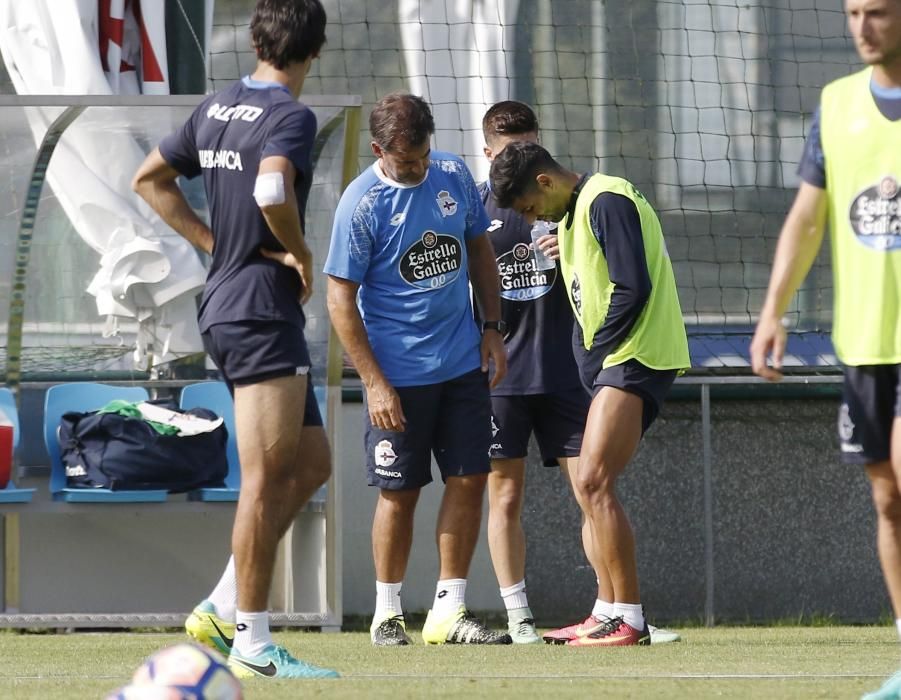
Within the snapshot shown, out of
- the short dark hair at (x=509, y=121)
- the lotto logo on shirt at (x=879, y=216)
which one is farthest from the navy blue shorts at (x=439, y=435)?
the lotto logo on shirt at (x=879, y=216)

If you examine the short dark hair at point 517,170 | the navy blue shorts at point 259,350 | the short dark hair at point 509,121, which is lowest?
the navy blue shorts at point 259,350

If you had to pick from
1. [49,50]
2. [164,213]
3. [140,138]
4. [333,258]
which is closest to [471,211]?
[333,258]

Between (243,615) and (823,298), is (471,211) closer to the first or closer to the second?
(243,615)

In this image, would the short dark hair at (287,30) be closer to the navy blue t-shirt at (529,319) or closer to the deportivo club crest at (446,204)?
the deportivo club crest at (446,204)

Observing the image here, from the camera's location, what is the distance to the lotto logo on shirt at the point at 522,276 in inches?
275

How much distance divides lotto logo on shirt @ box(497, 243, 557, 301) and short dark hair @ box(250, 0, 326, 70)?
2.04 meters

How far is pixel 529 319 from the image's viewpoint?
7.04 meters

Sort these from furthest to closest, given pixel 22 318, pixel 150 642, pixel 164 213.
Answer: pixel 22 318 < pixel 150 642 < pixel 164 213

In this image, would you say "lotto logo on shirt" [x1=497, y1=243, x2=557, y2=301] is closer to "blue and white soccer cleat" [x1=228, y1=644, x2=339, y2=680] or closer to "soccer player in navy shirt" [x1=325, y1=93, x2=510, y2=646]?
"soccer player in navy shirt" [x1=325, y1=93, x2=510, y2=646]

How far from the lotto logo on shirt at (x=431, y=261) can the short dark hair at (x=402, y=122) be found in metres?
0.38

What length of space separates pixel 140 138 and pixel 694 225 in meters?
3.23

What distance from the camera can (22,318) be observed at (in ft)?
25.6

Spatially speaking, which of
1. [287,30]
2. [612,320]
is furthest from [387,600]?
[287,30]

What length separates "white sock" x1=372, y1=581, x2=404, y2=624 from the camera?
654 cm
